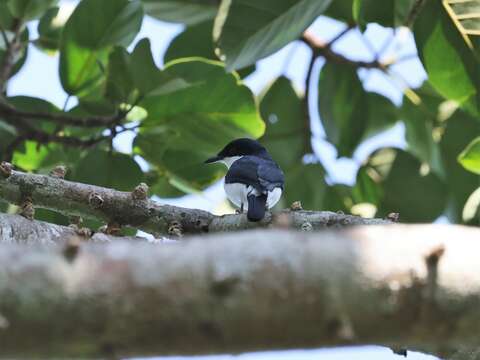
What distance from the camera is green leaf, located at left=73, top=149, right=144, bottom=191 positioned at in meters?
4.50

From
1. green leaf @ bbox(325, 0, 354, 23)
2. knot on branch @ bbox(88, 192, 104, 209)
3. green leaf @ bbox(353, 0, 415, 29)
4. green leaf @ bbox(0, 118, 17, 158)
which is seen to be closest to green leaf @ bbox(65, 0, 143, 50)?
green leaf @ bbox(0, 118, 17, 158)

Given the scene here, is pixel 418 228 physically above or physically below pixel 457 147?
above

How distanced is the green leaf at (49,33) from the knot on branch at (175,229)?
2658mm

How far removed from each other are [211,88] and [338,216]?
2.08 metres

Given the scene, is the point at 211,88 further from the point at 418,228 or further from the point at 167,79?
the point at 418,228

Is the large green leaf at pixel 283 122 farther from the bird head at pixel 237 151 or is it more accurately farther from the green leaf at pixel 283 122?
the bird head at pixel 237 151

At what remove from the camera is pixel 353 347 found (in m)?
1.42

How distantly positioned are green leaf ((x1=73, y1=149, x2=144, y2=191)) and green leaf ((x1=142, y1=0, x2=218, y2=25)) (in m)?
1.13

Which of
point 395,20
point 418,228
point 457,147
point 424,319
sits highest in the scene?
point 395,20

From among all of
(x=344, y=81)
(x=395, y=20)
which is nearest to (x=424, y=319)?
(x=395, y=20)

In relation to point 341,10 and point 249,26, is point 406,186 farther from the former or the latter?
point 249,26

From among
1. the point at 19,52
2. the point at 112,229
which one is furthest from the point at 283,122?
the point at 112,229

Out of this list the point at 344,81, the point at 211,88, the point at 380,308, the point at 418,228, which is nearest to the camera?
the point at 380,308

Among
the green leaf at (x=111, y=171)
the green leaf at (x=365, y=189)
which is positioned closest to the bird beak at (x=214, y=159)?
the green leaf at (x=111, y=171)
